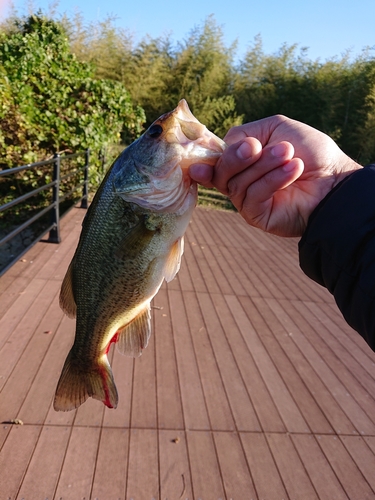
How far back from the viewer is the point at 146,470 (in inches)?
77.0

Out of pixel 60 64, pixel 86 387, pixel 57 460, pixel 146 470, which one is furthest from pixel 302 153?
pixel 60 64

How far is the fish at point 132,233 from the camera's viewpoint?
1270 millimetres

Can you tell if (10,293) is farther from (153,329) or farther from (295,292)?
(295,292)

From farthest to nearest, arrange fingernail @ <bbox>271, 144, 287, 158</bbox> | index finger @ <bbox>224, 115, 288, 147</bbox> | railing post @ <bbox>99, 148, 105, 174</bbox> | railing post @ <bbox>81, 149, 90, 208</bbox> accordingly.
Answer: railing post @ <bbox>99, 148, 105, 174</bbox>
railing post @ <bbox>81, 149, 90, 208</bbox>
index finger @ <bbox>224, 115, 288, 147</bbox>
fingernail @ <bbox>271, 144, 287, 158</bbox>

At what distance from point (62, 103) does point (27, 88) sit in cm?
64

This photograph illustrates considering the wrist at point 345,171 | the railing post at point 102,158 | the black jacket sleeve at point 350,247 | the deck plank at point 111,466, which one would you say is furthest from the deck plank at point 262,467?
→ the railing post at point 102,158

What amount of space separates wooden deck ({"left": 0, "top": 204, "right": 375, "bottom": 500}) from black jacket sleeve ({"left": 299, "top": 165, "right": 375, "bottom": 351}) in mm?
1216

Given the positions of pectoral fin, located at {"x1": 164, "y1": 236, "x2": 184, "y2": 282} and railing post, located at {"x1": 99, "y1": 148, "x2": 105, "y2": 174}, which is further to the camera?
railing post, located at {"x1": 99, "y1": 148, "x2": 105, "y2": 174}

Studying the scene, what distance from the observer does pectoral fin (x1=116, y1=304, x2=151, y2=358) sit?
1.43 meters

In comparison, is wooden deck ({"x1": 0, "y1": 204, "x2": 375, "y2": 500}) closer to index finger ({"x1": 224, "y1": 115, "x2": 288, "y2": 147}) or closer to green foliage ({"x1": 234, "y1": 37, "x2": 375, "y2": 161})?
index finger ({"x1": 224, "y1": 115, "x2": 288, "y2": 147})

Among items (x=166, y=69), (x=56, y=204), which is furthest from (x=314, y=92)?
(x=56, y=204)

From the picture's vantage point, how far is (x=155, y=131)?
1.28 meters

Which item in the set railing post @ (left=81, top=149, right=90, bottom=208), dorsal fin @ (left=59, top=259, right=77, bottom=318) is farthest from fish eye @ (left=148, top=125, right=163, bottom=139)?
railing post @ (left=81, top=149, right=90, bottom=208)

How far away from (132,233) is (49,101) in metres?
6.88
